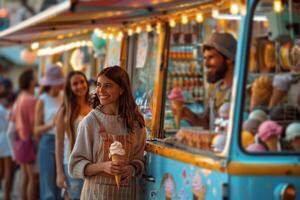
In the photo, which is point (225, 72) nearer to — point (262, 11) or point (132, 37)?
point (262, 11)

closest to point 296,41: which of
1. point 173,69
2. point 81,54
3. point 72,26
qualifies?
point 173,69

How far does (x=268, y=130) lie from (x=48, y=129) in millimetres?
5222

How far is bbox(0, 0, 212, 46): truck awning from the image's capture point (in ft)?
19.0

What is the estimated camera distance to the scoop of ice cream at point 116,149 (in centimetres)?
561

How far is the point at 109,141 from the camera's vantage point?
583cm

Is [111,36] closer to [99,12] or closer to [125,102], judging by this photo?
[99,12]

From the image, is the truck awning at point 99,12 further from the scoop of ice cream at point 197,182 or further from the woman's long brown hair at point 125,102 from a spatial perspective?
the scoop of ice cream at point 197,182

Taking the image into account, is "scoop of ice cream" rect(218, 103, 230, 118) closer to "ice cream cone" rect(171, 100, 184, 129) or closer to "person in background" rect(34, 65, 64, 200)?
"ice cream cone" rect(171, 100, 184, 129)

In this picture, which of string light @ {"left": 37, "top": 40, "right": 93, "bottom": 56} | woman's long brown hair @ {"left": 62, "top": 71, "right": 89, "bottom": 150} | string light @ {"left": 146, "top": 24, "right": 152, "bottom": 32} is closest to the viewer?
string light @ {"left": 146, "top": 24, "right": 152, "bottom": 32}

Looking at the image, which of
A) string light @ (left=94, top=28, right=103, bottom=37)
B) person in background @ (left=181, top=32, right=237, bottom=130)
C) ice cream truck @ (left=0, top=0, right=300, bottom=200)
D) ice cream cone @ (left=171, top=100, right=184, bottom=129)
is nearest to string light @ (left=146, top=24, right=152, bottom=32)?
ice cream truck @ (left=0, top=0, right=300, bottom=200)

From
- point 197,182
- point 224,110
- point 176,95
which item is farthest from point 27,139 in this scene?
point 197,182

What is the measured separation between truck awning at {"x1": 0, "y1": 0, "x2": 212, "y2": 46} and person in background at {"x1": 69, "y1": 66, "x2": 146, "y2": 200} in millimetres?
501

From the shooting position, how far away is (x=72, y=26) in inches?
338

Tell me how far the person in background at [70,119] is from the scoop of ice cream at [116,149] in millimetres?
1992
